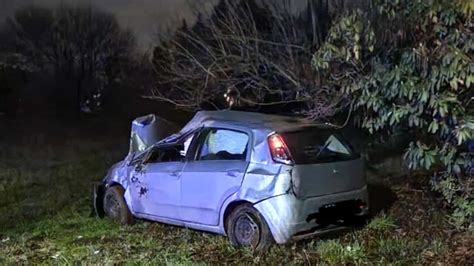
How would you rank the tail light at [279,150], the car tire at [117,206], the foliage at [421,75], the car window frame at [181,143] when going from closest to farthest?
1. the foliage at [421,75]
2. the tail light at [279,150]
3. the car window frame at [181,143]
4. the car tire at [117,206]

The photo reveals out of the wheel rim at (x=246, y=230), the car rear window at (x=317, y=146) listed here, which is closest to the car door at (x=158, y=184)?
the wheel rim at (x=246, y=230)

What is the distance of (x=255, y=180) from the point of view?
5977 millimetres

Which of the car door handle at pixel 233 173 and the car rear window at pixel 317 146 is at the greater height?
the car rear window at pixel 317 146

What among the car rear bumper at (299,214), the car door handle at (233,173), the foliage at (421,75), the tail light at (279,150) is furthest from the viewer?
the car door handle at (233,173)

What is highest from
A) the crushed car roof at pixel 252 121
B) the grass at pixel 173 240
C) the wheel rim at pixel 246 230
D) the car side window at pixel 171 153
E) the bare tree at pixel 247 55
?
the bare tree at pixel 247 55

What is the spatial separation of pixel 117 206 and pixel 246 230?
2.58m

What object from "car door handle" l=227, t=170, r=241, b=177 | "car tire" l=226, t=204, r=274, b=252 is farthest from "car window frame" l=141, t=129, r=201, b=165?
"car tire" l=226, t=204, r=274, b=252

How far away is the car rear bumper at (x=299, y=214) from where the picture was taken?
5.80m

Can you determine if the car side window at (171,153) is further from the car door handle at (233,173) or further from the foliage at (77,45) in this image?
the foliage at (77,45)

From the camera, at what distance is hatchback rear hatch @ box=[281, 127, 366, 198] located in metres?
5.88

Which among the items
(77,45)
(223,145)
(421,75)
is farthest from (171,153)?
(77,45)

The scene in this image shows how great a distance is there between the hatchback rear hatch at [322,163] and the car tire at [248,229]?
56 cm

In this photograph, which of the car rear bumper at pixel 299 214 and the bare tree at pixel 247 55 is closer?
the car rear bumper at pixel 299 214

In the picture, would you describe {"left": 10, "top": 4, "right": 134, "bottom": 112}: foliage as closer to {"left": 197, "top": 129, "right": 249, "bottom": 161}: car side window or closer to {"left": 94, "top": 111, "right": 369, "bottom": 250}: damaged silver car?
{"left": 94, "top": 111, "right": 369, "bottom": 250}: damaged silver car
